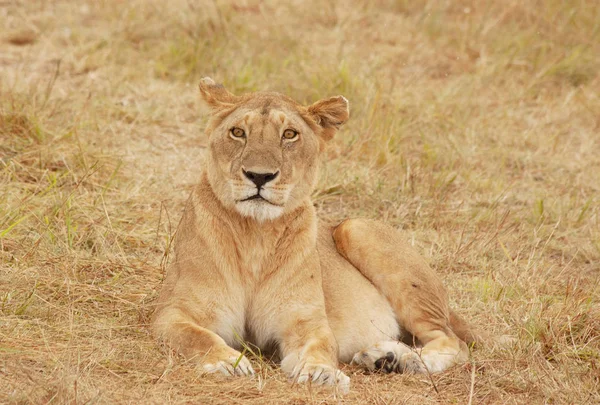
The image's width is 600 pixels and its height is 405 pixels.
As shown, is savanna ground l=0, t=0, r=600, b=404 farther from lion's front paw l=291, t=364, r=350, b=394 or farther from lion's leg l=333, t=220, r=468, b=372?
lion's leg l=333, t=220, r=468, b=372

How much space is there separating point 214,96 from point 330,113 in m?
0.54

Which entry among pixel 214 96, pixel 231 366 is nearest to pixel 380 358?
pixel 231 366

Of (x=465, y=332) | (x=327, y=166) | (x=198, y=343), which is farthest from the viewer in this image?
(x=327, y=166)

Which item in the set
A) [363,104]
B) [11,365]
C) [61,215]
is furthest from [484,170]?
[11,365]

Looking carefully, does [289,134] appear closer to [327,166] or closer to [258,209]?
[258,209]

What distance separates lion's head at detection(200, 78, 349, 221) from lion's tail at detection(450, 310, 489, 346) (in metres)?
1.02

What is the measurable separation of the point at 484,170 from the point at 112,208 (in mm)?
2905

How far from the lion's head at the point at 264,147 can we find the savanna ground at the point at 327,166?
673 mm

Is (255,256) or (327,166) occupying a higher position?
(255,256)

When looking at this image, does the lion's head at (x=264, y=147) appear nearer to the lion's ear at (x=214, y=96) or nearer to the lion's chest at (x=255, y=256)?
→ the lion's ear at (x=214, y=96)

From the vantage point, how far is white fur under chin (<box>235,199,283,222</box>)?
4062mm

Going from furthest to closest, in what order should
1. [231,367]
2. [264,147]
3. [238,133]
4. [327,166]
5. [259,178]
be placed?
1. [327,166]
2. [238,133]
3. [264,147]
4. [259,178]
5. [231,367]

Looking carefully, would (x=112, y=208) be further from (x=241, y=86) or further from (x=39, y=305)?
(x=241, y=86)

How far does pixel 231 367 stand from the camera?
12.4ft
